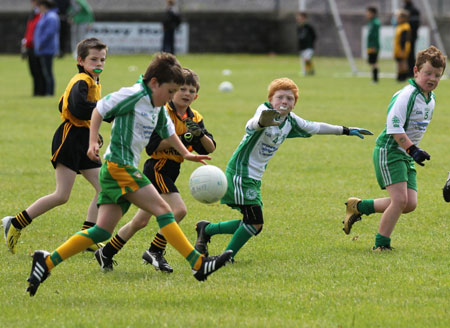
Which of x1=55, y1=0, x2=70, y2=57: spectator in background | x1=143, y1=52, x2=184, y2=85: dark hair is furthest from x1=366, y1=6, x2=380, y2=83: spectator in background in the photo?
x1=143, y1=52, x2=184, y2=85: dark hair

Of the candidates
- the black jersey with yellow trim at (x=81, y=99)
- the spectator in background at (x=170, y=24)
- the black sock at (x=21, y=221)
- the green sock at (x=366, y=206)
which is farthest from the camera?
the spectator in background at (x=170, y=24)

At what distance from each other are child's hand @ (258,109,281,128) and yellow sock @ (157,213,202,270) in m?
0.99

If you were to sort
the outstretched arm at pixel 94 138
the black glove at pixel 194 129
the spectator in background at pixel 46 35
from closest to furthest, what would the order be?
1. the outstretched arm at pixel 94 138
2. the black glove at pixel 194 129
3. the spectator in background at pixel 46 35

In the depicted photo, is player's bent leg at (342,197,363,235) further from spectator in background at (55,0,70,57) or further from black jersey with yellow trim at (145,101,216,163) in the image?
spectator in background at (55,0,70,57)

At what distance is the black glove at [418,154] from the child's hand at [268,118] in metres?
1.23

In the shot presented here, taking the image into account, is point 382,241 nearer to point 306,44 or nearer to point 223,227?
point 223,227

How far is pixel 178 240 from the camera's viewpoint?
5656 mm

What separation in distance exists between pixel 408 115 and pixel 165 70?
7.54ft

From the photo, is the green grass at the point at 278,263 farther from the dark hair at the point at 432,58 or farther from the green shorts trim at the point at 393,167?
the dark hair at the point at 432,58

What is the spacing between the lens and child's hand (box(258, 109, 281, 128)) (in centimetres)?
594

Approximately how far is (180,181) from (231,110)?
24.1 ft

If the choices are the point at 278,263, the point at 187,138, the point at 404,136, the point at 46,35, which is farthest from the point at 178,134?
the point at 46,35

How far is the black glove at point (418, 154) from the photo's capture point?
21.2ft

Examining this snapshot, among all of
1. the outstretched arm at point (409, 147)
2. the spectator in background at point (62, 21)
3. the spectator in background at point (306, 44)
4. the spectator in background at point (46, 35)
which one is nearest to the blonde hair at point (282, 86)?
the outstretched arm at point (409, 147)
